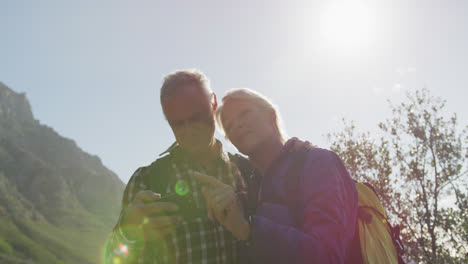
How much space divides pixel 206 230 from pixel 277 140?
1.30 metres

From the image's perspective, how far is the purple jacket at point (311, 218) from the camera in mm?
2174

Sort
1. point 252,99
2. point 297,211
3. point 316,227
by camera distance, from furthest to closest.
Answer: point 252,99 → point 297,211 → point 316,227

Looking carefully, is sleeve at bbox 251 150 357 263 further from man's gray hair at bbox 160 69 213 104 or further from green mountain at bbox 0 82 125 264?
green mountain at bbox 0 82 125 264

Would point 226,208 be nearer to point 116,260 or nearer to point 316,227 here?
point 316,227

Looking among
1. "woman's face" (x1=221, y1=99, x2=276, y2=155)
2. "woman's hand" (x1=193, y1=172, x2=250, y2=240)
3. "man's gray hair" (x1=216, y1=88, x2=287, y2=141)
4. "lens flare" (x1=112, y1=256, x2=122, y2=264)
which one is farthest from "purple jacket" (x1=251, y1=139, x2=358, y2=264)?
"lens flare" (x1=112, y1=256, x2=122, y2=264)

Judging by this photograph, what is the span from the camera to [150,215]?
8.53 ft

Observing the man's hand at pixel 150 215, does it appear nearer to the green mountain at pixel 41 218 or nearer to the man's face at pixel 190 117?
the man's face at pixel 190 117

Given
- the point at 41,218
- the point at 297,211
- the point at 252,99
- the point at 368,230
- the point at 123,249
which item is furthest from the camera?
the point at 41,218

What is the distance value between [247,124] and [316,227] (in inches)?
59.5

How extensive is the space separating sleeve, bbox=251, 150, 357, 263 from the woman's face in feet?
2.96

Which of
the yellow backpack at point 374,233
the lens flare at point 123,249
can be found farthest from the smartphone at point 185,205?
the yellow backpack at point 374,233

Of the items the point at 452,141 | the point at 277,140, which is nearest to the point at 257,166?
the point at 277,140

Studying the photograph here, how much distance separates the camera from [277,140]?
3.50m

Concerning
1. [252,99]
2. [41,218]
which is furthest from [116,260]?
[41,218]
